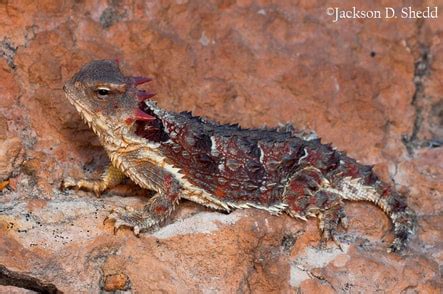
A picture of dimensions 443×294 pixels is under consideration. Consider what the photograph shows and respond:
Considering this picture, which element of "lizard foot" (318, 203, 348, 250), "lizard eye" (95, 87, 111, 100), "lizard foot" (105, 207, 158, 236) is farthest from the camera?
"lizard foot" (318, 203, 348, 250)

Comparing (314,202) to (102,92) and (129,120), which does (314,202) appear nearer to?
(129,120)

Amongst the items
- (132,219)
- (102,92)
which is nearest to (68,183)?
(132,219)

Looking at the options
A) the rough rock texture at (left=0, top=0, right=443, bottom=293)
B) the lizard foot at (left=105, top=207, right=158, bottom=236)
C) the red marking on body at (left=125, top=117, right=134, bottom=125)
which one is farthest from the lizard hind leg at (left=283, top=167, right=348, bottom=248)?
the red marking on body at (left=125, top=117, right=134, bottom=125)

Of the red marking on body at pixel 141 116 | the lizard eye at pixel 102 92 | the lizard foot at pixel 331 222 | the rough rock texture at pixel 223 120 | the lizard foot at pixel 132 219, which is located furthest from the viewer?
the lizard foot at pixel 331 222

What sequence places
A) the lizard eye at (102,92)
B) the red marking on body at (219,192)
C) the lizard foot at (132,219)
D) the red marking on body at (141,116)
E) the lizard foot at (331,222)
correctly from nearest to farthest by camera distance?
the lizard foot at (132,219)
the lizard eye at (102,92)
the red marking on body at (141,116)
the lizard foot at (331,222)
the red marking on body at (219,192)

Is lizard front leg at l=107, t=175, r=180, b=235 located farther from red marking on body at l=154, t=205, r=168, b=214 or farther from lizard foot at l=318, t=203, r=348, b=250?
lizard foot at l=318, t=203, r=348, b=250

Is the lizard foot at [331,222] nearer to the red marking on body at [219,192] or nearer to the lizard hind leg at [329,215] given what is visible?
the lizard hind leg at [329,215]

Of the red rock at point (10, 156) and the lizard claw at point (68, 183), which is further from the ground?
the red rock at point (10, 156)

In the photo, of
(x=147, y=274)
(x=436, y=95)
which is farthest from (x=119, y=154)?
(x=436, y=95)

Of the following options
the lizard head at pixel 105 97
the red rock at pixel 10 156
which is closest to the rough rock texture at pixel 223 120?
the red rock at pixel 10 156
